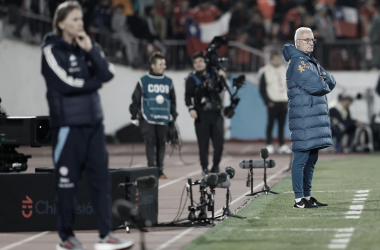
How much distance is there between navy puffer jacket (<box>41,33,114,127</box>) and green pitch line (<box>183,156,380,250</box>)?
4.62 ft

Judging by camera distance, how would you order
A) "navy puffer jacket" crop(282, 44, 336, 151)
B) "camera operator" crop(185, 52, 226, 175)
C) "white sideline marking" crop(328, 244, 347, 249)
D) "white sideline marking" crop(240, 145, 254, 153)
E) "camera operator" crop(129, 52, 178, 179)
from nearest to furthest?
"white sideline marking" crop(328, 244, 347, 249) < "navy puffer jacket" crop(282, 44, 336, 151) < "camera operator" crop(129, 52, 178, 179) < "camera operator" crop(185, 52, 226, 175) < "white sideline marking" crop(240, 145, 254, 153)

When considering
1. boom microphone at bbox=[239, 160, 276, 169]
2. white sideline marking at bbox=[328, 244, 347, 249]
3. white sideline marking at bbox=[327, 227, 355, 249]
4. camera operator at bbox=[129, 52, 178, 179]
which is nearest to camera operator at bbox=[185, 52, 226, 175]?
camera operator at bbox=[129, 52, 178, 179]

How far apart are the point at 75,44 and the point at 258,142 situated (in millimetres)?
18260

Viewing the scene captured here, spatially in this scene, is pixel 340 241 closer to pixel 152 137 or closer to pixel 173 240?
pixel 173 240

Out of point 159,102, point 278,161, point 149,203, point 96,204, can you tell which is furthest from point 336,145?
point 96,204

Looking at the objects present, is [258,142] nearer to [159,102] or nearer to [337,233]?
[159,102]

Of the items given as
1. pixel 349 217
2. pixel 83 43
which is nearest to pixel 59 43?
pixel 83 43

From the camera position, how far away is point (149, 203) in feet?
24.8

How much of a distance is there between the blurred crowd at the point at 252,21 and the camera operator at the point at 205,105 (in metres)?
10.3

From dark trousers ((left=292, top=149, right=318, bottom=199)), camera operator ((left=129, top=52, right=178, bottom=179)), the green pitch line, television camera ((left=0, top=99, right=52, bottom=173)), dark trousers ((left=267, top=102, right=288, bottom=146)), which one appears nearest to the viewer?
the green pitch line

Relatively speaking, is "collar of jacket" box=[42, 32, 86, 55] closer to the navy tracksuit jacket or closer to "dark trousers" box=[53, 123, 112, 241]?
the navy tracksuit jacket

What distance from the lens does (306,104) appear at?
846 cm

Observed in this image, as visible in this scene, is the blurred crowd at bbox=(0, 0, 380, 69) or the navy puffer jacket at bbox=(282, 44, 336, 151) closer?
the navy puffer jacket at bbox=(282, 44, 336, 151)

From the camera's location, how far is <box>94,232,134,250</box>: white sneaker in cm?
608
